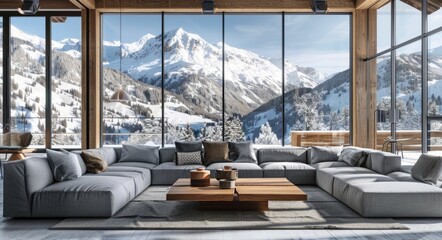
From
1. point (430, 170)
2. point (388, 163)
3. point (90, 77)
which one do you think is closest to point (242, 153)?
point (388, 163)

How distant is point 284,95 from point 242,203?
14.5ft

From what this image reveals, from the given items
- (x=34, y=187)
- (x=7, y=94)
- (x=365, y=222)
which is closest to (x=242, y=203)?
(x=365, y=222)

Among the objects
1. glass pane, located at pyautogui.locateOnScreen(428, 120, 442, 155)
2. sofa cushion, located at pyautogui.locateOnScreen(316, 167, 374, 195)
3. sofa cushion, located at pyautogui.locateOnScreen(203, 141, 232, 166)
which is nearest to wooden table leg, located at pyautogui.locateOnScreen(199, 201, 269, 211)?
sofa cushion, located at pyautogui.locateOnScreen(316, 167, 374, 195)

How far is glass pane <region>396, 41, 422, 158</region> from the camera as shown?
7.19 m

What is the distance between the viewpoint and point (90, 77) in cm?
928

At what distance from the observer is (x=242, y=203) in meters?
5.42

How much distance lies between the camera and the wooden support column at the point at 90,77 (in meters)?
9.27

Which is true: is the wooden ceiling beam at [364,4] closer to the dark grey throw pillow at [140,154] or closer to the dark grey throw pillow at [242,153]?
the dark grey throw pillow at [242,153]

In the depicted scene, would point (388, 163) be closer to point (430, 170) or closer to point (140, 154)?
point (430, 170)

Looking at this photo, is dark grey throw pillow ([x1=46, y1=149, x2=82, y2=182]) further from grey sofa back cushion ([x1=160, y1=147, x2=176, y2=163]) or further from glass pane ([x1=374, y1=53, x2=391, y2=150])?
glass pane ([x1=374, y1=53, x2=391, y2=150])

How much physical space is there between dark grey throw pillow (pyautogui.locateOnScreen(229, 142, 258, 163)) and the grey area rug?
218 centimetres

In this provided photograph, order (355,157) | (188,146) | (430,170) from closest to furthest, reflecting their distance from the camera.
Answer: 1. (430,170)
2. (355,157)
3. (188,146)

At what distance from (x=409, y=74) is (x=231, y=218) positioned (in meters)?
4.34

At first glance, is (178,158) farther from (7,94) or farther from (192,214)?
(7,94)
